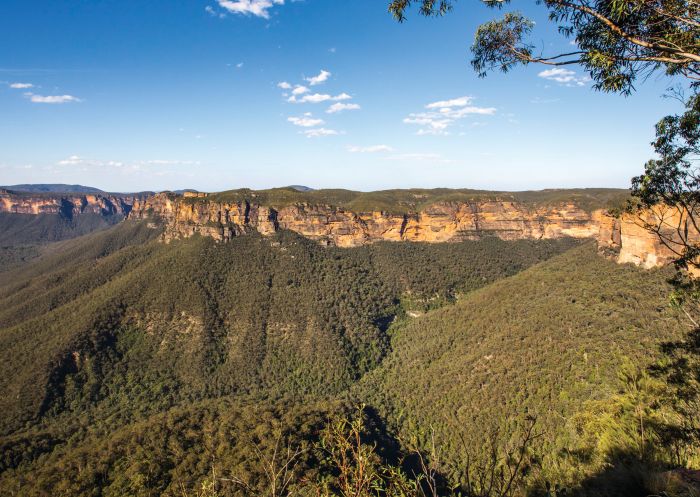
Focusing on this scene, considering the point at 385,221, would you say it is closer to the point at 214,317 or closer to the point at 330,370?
the point at 330,370

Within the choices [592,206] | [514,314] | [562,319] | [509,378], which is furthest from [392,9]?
[592,206]

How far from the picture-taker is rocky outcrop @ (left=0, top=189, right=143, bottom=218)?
572 ft

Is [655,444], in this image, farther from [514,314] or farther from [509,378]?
[514,314]

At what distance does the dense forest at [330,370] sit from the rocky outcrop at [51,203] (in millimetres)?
142410

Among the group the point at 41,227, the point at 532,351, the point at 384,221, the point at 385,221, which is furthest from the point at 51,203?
the point at 532,351

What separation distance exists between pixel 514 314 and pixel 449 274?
29549 millimetres

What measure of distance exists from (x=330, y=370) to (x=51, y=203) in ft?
683

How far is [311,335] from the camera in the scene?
50750 millimetres

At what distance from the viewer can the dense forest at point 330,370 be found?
32.9ft

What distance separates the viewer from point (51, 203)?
180625 mm

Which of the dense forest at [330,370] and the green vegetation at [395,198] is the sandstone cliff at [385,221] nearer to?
the green vegetation at [395,198]

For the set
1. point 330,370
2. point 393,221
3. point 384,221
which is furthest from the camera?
point 384,221

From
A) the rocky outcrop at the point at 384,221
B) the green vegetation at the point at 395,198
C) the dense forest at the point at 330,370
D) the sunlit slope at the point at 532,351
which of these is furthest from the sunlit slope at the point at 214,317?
the sunlit slope at the point at 532,351

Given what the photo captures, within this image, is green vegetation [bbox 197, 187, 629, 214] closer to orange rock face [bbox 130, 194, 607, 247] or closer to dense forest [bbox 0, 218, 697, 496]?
orange rock face [bbox 130, 194, 607, 247]
